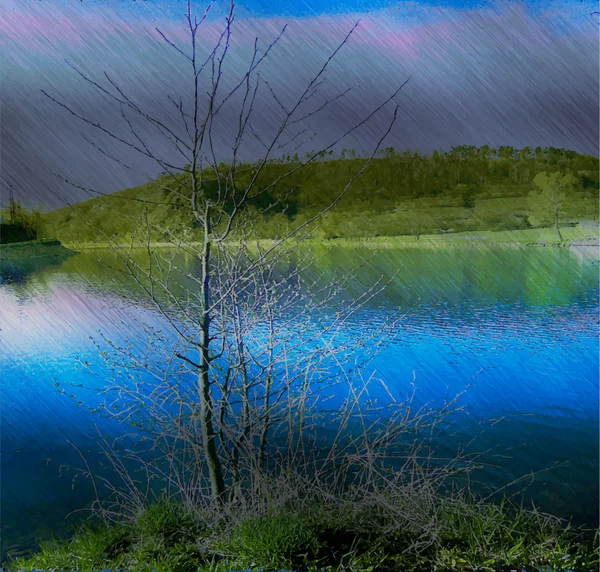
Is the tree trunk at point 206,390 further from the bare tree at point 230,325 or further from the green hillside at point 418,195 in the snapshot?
the green hillside at point 418,195

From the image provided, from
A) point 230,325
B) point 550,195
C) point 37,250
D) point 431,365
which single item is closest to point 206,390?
point 230,325

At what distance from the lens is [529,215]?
1650 cm

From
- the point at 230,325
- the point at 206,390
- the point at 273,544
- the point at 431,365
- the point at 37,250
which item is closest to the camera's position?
the point at 273,544

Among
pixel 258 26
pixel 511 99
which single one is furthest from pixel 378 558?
pixel 511 99

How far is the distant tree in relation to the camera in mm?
14062

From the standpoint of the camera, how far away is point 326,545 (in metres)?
2.30

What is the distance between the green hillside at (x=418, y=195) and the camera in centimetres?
798

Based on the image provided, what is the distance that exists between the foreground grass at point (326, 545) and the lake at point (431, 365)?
3.61ft

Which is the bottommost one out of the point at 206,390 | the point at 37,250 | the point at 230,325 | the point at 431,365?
the point at 431,365

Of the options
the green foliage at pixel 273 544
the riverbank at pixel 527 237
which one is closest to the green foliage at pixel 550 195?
the riverbank at pixel 527 237

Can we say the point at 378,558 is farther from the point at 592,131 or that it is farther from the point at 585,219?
the point at 585,219

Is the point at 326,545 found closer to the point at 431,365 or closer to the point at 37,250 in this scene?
the point at 431,365

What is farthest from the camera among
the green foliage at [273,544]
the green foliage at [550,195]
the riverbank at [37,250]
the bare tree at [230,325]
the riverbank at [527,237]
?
the riverbank at [527,237]

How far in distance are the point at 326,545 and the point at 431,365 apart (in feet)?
15.4
